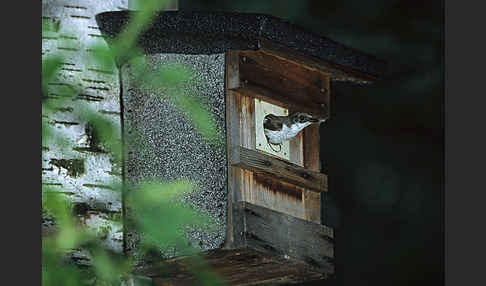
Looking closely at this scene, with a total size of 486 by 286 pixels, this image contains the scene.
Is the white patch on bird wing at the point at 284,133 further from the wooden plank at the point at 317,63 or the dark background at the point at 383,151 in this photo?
the dark background at the point at 383,151

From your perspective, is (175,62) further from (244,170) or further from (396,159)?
(396,159)

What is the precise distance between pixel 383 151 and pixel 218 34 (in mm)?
2209

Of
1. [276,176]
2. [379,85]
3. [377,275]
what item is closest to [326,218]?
[377,275]

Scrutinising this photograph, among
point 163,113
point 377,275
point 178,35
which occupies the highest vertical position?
point 178,35

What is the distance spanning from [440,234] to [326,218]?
1.75 ft

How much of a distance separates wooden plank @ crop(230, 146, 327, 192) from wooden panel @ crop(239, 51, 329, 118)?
7.3 inches

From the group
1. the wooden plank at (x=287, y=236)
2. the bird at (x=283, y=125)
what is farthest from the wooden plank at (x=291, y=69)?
the wooden plank at (x=287, y=236)

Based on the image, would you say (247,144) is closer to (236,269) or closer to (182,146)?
(182,146)

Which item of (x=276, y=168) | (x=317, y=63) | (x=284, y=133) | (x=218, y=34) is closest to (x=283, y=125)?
(x=284, y=133)

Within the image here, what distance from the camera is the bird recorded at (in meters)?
3.22

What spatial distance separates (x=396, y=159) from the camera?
5.12 metres

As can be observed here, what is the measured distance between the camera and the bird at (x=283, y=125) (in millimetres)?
3217

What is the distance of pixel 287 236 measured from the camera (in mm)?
3152

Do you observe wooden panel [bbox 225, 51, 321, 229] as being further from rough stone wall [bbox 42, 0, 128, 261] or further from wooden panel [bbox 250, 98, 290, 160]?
rough stone wall [bbox 42, 0, 128, 261]
